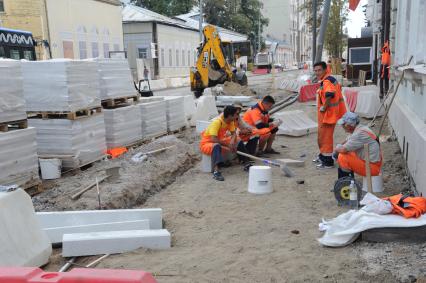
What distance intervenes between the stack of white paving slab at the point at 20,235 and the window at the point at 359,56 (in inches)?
864

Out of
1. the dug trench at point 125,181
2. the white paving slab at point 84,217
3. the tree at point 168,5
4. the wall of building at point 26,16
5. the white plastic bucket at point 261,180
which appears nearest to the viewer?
the white paving slab at point 84,217

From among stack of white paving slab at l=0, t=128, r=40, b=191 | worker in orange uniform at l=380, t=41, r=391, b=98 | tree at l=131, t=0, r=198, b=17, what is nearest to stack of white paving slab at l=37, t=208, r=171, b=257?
stack of white paving slab at l=0, t=128, r=40, b=191

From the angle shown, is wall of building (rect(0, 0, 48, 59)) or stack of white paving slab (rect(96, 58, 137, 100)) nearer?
stack of white paving slab (rect(96, 58, 137, 100))

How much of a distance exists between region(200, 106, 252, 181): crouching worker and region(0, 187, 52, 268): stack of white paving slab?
3601 millimetres

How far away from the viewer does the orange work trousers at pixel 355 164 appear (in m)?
5.72

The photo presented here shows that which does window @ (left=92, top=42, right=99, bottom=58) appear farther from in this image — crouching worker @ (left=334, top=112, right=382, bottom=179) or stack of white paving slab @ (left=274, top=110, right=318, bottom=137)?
crouching worker @ (left=334, top=112, right=382, bottom=179)

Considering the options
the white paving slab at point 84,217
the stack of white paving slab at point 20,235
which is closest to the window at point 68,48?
the white paving slab at point 84,217

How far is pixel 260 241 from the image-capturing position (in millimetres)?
4730

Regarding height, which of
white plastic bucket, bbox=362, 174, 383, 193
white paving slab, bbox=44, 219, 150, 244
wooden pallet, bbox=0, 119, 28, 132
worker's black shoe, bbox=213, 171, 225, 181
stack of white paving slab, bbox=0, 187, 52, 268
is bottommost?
worker's black shoe, bbox=213, 171, 225, 181

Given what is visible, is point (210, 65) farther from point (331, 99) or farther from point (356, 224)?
point (356, 224)

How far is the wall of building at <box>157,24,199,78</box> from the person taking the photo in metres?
39.4

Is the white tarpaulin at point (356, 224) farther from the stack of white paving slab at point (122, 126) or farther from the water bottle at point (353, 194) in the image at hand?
the stack of white paving slab at point (122, 126)

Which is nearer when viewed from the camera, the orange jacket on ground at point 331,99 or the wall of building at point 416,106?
the wall of building at point 416,106

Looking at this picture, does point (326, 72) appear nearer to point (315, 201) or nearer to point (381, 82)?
point (315, 201)
